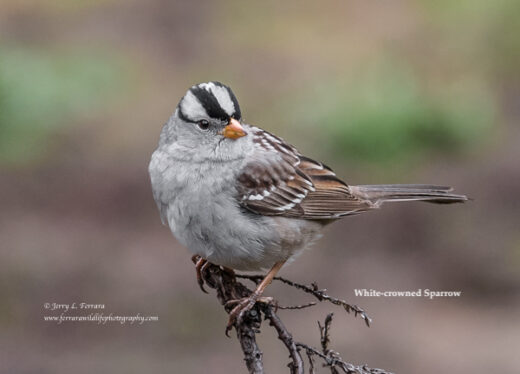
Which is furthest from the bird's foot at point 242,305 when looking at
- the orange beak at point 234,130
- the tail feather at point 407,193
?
the tail feather at point 407,193

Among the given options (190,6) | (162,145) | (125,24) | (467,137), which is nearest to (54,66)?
(125,24)

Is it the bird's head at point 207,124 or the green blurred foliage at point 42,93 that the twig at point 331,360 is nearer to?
the bird's head at point 207,124

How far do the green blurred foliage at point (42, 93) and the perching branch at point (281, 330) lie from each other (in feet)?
16.3

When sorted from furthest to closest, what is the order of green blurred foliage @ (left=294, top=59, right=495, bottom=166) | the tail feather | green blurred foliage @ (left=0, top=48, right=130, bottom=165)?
1. green blurred foliage @ (left=294, top=59, right=495, bottom=166)
2. green blurred foliage @ (left=0, top=48, right=130, bottom=165)
3. the tail feather

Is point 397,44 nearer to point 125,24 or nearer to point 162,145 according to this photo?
point 125,24

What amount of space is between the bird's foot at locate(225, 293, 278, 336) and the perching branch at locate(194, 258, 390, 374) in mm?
13

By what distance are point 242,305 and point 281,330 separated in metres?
0.38

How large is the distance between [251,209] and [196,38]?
6.69m

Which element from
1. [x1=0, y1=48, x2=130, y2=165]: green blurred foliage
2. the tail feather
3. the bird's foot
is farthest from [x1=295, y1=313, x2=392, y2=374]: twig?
[x1=0, y1=48, x2=130, y2=165]: green blurred foliage

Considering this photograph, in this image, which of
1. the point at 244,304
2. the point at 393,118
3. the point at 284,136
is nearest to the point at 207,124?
the point at 244,304

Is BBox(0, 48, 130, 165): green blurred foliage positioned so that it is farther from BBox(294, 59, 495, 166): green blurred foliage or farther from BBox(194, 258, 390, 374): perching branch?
BBox(194, 258, 390, 374): perching branch

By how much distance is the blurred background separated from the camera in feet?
22.0

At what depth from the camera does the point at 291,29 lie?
35.1 ft

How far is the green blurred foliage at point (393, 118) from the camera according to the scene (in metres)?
8.37
